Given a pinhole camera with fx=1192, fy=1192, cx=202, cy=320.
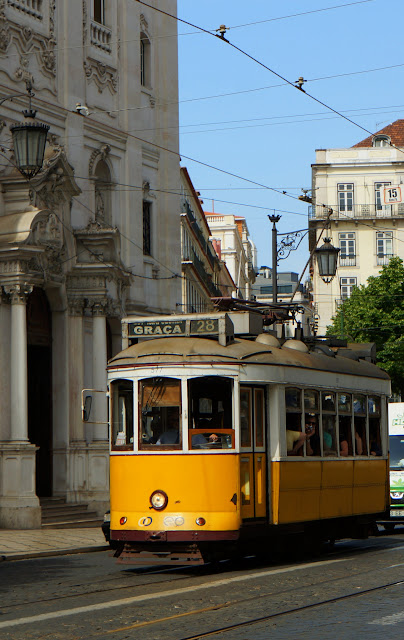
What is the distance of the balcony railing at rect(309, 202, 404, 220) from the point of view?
78.7 m

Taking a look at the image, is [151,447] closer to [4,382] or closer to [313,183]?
[4,382]

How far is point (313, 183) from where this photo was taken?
81625 millimetres

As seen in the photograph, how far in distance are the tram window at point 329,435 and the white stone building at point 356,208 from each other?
61.3 m

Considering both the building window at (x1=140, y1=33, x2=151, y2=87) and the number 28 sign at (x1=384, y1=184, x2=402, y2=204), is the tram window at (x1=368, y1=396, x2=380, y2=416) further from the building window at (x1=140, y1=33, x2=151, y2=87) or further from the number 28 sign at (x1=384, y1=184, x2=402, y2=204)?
the number 28 sign at (x1=384, y1=184, x2=402, y2=204)

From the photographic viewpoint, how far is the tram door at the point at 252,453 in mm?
15375

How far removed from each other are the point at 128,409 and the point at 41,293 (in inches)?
470

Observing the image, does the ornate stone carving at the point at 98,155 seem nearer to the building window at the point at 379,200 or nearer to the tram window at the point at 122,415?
the tram window at the point at 122,415

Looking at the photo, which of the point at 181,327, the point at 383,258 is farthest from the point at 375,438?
the point at 383,258

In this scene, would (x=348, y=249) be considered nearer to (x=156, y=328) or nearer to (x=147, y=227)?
(x=147, y=227)

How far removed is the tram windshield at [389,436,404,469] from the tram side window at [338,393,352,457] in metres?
8.65

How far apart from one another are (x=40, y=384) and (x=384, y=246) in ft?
179

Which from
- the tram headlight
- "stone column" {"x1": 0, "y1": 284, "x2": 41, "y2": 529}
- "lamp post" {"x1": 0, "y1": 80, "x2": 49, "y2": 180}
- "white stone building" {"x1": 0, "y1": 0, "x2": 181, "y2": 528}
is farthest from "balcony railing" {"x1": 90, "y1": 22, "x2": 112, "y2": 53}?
the tram headlight

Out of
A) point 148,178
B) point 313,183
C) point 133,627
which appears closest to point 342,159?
point 313,183

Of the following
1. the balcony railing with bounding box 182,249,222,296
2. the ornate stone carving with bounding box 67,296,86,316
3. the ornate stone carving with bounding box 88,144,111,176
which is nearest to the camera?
the ornate stone carving with bounding box 67,296,86,316
